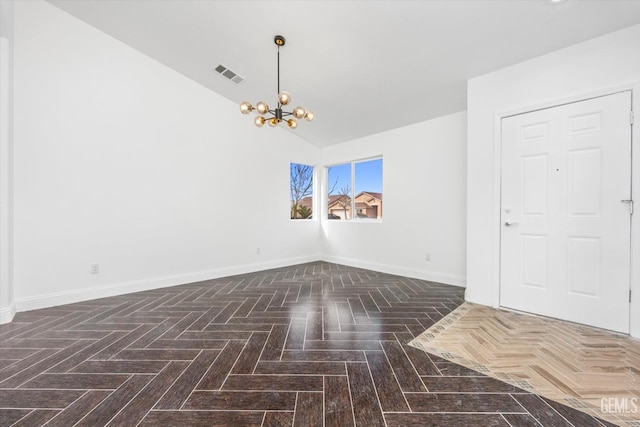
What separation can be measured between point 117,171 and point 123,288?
1506mm

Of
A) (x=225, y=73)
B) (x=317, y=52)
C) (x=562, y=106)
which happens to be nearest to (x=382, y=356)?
(x=562, y=106)

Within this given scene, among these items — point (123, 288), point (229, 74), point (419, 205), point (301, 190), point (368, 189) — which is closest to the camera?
point (123, 288)

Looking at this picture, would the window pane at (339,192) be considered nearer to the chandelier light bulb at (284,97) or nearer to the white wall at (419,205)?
the white wall at (419,205)

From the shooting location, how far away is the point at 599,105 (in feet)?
7.66

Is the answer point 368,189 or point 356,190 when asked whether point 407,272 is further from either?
point 356,190

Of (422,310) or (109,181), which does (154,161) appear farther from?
(422,310)

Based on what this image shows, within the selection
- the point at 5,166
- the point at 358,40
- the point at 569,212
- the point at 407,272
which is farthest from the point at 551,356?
the point at 5,166

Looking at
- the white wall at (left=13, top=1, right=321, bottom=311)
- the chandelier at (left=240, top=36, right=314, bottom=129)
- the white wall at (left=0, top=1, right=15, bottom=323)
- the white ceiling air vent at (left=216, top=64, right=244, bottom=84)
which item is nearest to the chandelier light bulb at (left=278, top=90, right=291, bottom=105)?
the chandelier at (left=240, top=36, right=314, bottom=129)

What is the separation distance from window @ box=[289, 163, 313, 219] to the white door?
11.9 ft

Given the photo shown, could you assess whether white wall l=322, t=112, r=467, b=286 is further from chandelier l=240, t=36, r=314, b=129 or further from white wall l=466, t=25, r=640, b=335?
chandelier l=240, t=36, r=314, b=129

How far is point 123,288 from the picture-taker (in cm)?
336

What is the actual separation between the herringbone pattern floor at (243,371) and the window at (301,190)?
2726mm

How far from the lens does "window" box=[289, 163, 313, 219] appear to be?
5441 millimetres

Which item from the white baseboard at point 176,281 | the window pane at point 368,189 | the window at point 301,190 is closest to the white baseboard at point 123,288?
the white baseboard at point 176,281
